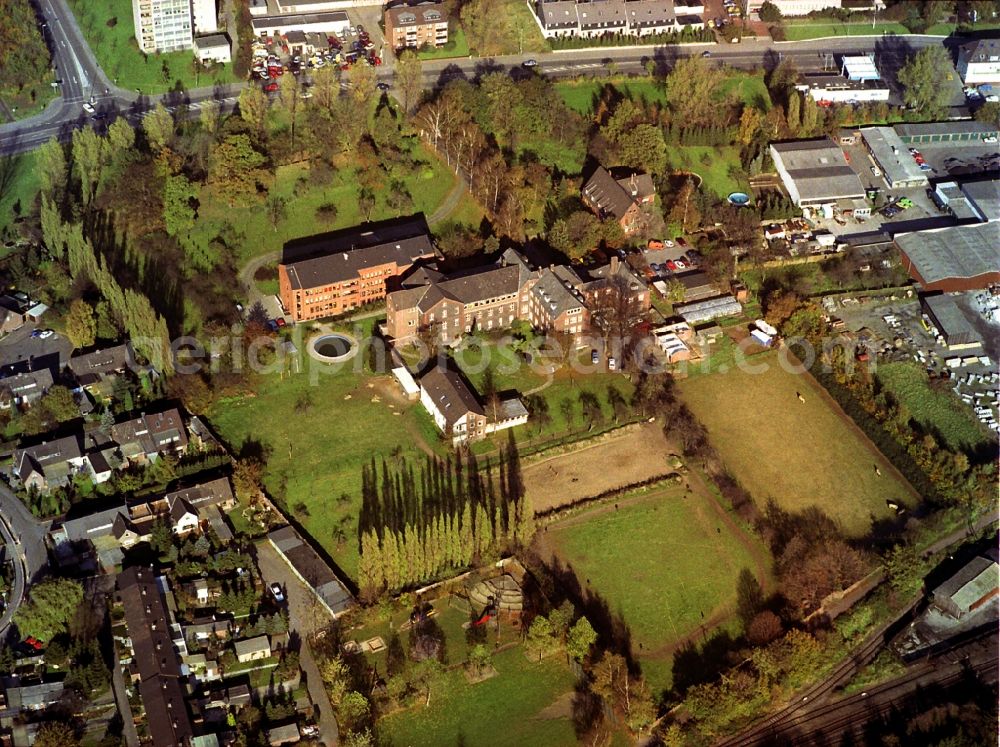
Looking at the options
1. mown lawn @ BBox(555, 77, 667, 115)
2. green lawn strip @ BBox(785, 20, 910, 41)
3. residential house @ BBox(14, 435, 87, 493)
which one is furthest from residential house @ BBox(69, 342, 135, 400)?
green lawn strip @ BBox(785, 20, 910, 41)

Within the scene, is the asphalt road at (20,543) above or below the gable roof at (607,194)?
below

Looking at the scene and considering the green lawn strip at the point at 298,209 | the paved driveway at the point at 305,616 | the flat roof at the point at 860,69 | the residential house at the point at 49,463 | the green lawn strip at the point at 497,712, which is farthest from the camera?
the flat roof at the point at 860,69

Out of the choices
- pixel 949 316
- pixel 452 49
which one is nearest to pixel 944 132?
pixel 949 316

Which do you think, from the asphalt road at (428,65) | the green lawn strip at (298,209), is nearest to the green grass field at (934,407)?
the green lawn strip at (298,209)

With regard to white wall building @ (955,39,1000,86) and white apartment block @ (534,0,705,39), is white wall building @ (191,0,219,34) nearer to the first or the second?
white apartment block @ (534,0,705,39)

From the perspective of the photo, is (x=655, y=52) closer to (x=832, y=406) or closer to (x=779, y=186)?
(x=779, y=186)

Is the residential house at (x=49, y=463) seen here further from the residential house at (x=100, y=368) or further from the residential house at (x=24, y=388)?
the residential house at (x=100, y=368)

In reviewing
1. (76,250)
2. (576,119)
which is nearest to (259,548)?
(76,250)
